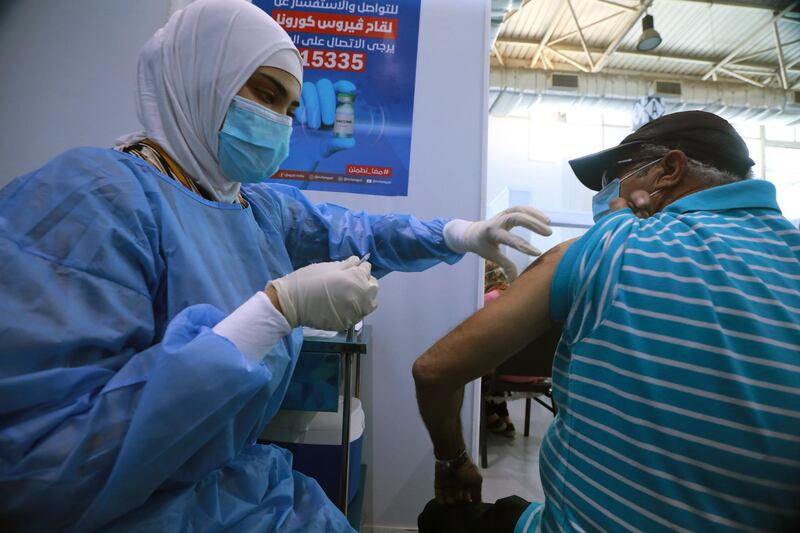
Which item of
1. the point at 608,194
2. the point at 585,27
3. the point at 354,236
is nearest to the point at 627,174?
the point at 608,194

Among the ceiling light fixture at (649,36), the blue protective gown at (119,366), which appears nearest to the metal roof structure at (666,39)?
the ceiling light fixture at (649,36)

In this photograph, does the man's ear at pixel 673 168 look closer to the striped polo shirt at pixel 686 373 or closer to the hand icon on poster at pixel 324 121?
the striped polo shirt at pixel 686 373

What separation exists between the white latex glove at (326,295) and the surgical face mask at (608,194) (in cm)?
61

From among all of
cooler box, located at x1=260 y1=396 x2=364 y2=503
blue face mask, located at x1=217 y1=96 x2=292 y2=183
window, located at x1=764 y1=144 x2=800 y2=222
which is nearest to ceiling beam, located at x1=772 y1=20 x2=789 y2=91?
window, located at x1=764 y1=144 x2=800 y2=222

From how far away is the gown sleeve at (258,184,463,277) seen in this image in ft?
3.67

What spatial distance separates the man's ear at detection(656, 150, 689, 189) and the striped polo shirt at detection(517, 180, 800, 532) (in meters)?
0.18

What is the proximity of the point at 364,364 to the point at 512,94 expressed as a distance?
4.26 metres

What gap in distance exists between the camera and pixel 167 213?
0.65 metres

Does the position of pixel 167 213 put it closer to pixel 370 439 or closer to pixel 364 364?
pixel 364 364

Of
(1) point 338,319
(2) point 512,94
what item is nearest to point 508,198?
(2) point 512,94

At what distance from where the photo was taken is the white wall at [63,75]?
1609mm

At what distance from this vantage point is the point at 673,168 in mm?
784

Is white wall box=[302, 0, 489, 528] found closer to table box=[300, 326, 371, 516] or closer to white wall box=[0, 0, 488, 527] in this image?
white wall box=[0, 0, 488, 527]

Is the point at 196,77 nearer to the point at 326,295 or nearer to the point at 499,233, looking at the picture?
the point at 326,295
